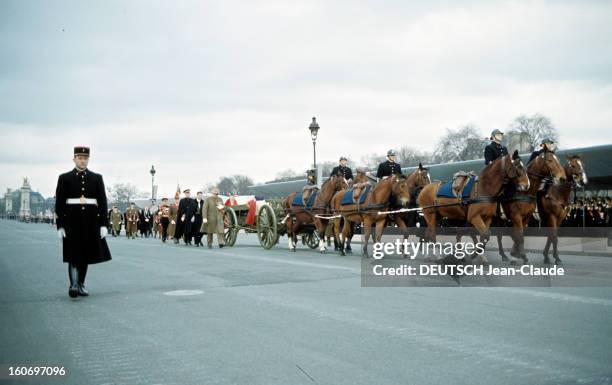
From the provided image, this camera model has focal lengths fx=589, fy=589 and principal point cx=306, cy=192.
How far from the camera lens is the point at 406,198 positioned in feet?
49.1

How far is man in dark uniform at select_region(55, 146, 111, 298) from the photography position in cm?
874

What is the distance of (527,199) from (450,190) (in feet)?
6.05

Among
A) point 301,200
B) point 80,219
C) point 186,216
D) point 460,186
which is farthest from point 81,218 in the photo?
point 186,216

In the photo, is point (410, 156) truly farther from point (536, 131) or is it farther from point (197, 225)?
point (197, 225)

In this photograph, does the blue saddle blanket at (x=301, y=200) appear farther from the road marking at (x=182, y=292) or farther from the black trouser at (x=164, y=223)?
the black trouser at (x=164, y=223)

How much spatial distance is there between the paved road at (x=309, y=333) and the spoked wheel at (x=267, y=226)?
10.3m

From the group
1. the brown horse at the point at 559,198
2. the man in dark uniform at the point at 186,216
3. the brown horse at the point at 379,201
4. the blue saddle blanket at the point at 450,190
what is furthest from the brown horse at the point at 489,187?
the man in dark uniform at the point at 186,216

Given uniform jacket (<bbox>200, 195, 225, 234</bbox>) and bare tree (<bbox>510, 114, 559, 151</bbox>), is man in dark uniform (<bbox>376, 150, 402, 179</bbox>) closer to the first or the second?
uniform jacket (<bbox>200, 195, 225, 234</bbox>)

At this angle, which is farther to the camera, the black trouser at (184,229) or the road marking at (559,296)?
the black trouser at (184,229)

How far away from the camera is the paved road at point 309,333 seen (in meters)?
4.69

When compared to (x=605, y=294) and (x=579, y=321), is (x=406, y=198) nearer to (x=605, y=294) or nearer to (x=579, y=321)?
(x=605, y=294)

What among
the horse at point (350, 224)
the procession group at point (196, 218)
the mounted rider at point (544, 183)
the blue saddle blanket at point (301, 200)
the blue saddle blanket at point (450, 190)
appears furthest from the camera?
the procession group at point (196, 218)

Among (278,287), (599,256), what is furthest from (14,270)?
(599,256)

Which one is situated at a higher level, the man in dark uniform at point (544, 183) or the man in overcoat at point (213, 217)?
the man in dark uniform at point (544, 183)
